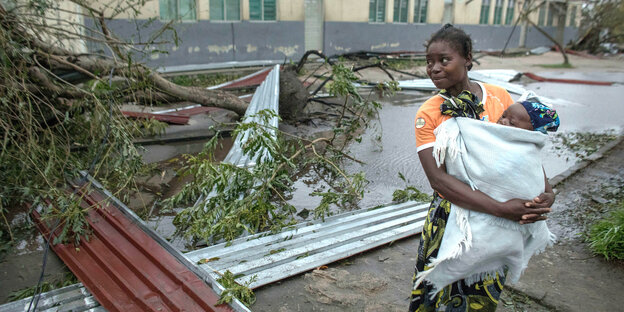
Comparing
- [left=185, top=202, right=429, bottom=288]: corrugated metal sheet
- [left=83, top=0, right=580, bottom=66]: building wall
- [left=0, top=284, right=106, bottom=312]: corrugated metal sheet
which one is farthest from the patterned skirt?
[left=83, top=0, right=580, bottom=66]: building wall

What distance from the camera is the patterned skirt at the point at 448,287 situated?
5.86 ft

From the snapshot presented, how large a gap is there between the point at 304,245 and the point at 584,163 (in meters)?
3.91

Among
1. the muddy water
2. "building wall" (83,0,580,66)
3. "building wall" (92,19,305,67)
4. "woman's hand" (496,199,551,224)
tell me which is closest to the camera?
"woman's hand" (496,199,551,224)

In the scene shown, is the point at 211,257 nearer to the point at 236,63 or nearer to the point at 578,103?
the point at 578,103

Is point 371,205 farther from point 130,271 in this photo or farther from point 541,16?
point 541,16

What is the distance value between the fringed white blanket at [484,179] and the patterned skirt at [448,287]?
0.09 meters

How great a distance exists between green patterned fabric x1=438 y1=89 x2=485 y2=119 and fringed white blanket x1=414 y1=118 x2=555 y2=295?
44mm

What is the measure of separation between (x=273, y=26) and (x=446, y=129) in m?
13.7

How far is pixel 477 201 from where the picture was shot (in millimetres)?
1620

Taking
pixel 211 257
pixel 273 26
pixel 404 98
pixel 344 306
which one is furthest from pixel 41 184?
pixel 273 26

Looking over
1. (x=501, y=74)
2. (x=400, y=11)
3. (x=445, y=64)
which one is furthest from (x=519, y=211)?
(x=400, y=11)

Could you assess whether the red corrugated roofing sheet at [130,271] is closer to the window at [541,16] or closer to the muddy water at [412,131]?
the muddy water at [412,131]

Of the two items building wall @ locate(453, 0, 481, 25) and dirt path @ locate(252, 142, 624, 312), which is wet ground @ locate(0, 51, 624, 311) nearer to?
dirt path @ locate(252, 142, 624, 312)

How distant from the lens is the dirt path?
8.52 feet
